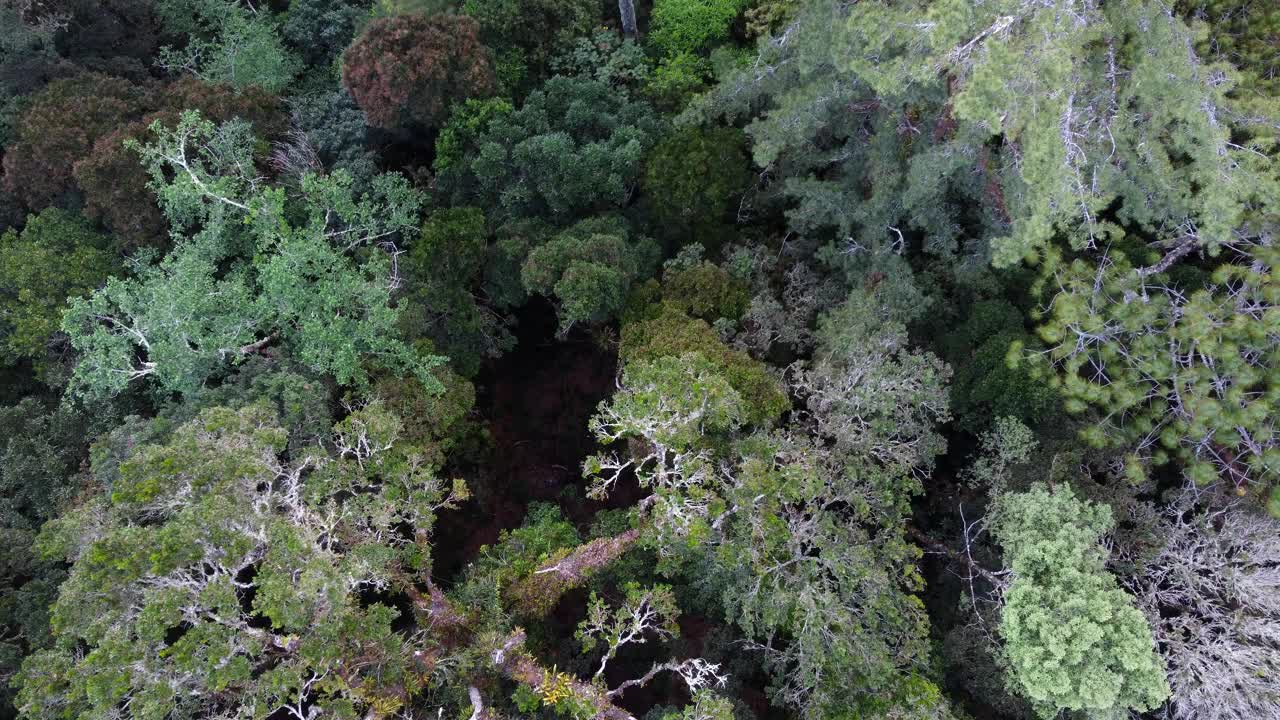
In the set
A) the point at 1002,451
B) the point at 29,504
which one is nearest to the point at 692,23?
the point at 1002,451

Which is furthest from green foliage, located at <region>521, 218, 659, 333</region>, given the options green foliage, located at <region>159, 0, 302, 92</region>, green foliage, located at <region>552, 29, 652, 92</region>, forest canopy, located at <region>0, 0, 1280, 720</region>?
green foliage, located at <region>159, 0, 302, 92</region>

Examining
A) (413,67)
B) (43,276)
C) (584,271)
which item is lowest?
(584,271)

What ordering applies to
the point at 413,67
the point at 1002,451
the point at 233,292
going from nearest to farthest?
1. the point at 1002,451
2. the point at 233,292
3. the point at 413,67

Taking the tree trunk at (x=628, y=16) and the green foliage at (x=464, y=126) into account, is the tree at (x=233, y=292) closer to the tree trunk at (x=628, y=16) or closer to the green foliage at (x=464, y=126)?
the green foliage at (x=464, y=126)

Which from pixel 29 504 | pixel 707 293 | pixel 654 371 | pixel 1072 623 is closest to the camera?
pixel 1072 623

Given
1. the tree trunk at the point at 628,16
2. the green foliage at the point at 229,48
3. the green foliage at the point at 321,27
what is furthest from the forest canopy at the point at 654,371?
the tree trunk at the point at 628,16

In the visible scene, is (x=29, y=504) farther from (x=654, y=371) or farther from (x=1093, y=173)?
(x=1093, y=173)
